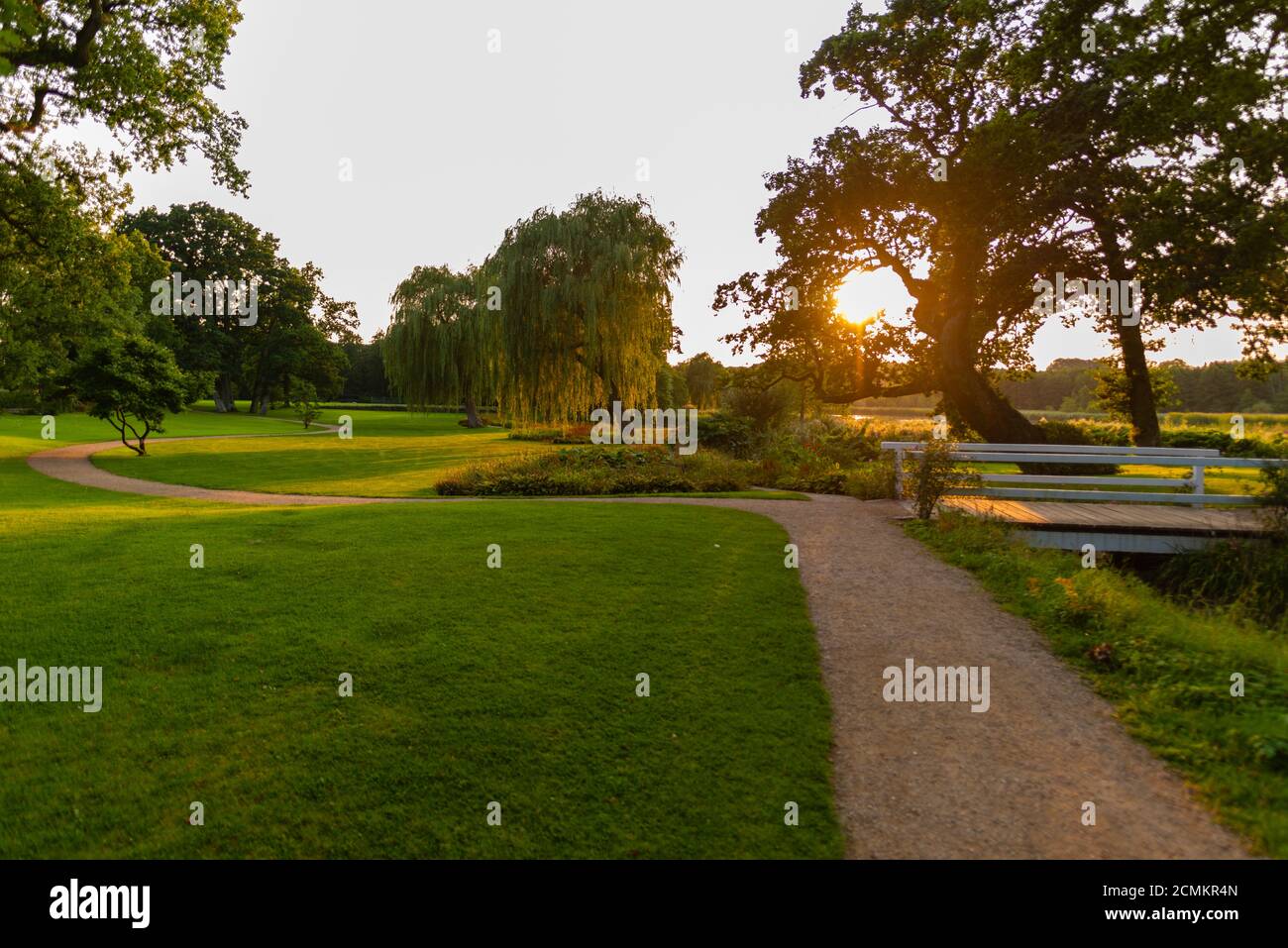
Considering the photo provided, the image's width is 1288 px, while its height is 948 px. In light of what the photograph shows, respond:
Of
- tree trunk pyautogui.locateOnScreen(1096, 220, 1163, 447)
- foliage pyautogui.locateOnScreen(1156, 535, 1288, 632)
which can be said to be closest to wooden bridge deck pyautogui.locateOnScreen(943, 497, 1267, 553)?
foliage pyautogui.locateOnScreen(1156, 535, 1288, 632)

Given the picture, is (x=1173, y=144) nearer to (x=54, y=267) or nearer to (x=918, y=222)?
(x=918, y=222)

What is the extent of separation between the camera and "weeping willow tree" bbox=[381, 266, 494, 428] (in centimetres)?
4019

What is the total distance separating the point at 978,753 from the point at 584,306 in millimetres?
24361

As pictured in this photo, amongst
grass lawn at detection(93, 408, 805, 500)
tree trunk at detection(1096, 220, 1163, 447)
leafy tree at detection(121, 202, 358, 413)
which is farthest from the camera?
leafy tree at detection(121, 202, 358, 413)

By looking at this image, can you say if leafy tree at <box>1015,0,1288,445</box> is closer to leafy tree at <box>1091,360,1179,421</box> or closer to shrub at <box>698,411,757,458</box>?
leafy tree at <box>1091,360,1179,421</box>

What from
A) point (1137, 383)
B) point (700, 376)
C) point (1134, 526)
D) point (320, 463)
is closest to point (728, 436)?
point (1137, 383)

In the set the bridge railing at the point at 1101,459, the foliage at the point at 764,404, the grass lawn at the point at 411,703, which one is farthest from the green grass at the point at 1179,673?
the foliage at the point at 764,404

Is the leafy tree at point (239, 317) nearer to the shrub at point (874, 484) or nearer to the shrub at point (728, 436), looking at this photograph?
the shrub at point (728, 436)

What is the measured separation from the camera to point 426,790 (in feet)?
12.5

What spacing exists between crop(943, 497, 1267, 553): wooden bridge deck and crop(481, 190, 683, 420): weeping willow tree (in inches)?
690

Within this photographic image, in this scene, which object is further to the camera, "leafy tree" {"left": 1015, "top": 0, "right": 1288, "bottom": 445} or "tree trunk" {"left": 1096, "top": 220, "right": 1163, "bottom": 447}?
"tree trunk" {"left": 1096, "top": 220, "right": 1163, "bottom": 447}

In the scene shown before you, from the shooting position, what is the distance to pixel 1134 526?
1020 cm

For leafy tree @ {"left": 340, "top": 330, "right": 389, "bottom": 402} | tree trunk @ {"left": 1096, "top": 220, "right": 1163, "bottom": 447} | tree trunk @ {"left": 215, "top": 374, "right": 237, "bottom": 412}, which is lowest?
tree trunk @ {"left": 1096, "top": 220, "right": 1163, "bottom": 447}

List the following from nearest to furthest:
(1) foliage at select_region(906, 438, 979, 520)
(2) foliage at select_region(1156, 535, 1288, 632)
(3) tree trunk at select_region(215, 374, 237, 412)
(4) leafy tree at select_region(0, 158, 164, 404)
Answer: (2) foliage at select_region(1156, 535, 1288, 632), (1) foliage at select_region(906, 438, 979, 520), (4) leafy tree at select_region(0, 158, 164, 404), (3) tree trunk at select_region(215, 374, 237, 412)
